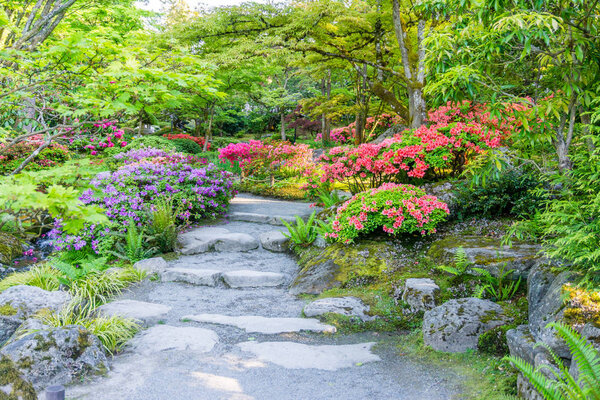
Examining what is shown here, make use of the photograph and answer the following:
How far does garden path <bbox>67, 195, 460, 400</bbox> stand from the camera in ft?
9.81

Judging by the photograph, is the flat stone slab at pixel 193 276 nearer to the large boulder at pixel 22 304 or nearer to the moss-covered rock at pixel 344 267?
the moss-covered rock at pixel 344 267

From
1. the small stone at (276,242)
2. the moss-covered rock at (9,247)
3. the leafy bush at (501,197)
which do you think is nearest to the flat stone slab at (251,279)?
the small stone at (276,242)

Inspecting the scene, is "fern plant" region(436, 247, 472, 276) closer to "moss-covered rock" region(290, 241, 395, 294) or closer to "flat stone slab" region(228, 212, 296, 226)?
"moss-covered rock" region(290, 241, 395, 294)

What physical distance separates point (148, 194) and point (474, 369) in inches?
246

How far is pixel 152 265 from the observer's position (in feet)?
19.9

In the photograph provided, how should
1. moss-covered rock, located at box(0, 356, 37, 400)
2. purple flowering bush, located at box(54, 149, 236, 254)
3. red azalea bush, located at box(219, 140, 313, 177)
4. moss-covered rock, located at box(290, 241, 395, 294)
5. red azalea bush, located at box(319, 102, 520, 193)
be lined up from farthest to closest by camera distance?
red azalea bush, located at box(219, 140, 313, 177), purple flowering bush, located at box(54, 149, 236, 254), red azalea bush, located at box(319, 102, 520, 193), moss-covered rock, located at box(290, 241, 395, 294), moss-covered rock, located at box(0, 356, 37, 400)

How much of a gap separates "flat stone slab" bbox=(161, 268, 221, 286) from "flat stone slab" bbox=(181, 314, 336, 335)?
3.97ft

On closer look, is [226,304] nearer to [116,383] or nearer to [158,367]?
[158,367]

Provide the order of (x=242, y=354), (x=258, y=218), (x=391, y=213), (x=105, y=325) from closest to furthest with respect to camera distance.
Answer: (x=242, y=354) → (x=105, y=325) → (x=391, y=213) → (x=258, y=218)

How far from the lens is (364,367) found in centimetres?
336

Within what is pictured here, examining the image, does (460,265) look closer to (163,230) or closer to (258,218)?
(163,230)

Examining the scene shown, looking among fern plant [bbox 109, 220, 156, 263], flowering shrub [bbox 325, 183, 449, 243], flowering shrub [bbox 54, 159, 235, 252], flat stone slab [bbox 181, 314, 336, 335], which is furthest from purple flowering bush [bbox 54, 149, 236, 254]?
flowering shrub [bbox 325, 183, 449, 243]

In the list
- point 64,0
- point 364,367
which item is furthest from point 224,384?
point 64,0

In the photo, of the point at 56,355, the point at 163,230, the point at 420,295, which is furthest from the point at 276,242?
the point at 56,355
